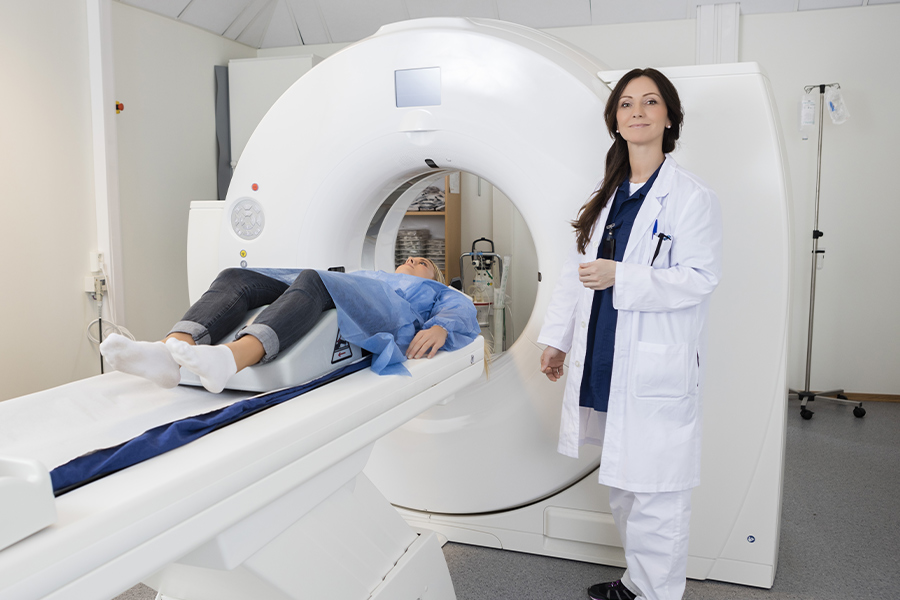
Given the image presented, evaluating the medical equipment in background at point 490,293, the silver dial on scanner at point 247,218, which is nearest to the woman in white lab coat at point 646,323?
the silver dial on scanner at point 247,218

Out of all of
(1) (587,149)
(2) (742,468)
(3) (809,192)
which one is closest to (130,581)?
(1) (587,149)

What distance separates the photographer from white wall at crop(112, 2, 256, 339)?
307cm

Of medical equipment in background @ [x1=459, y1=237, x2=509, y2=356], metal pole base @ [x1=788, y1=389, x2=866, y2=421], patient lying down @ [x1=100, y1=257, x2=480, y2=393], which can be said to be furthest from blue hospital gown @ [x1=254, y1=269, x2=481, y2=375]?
metal pole base @ [x1=788, y1=389, x2=866, y2=421]

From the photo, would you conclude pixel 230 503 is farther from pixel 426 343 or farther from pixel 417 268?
pixel 417 268

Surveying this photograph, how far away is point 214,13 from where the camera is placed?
351 centimetres

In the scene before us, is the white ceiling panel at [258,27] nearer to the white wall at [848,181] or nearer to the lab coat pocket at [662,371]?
the white wall at [848,181]

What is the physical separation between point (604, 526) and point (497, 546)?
1.09 feet

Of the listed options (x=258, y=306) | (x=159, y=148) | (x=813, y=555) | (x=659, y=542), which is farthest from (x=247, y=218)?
(x=813, y=555)

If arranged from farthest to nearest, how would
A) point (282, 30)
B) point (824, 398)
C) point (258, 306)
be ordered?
point (282, 30)
point (824, 398)
point (258, 306)

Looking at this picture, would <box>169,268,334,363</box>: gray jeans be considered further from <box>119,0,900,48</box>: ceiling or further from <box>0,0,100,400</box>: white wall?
<box>119,0,900,48</box>: ceiling

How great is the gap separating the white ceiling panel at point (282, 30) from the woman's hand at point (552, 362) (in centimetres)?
298

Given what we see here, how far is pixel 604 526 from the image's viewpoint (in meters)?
1.80

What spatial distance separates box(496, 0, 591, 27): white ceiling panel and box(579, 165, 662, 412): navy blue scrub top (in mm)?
2248

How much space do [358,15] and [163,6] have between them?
1.02 meters
